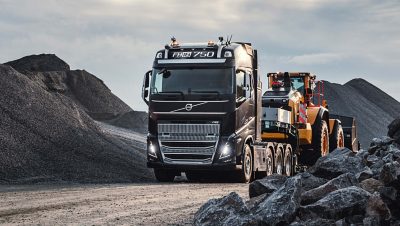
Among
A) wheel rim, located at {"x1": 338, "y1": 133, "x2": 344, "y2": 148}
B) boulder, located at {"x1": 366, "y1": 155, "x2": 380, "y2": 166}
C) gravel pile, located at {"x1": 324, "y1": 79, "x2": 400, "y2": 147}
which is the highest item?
gravel pile, located at {"x1": 324, "y1": 79, "x2": 400, "y2": 147}

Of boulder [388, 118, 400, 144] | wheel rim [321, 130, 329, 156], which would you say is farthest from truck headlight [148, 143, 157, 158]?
wheel rim [321, 130, 329, 156]

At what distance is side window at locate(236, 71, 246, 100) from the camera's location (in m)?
17.6

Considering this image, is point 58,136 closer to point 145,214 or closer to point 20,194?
point 20,194

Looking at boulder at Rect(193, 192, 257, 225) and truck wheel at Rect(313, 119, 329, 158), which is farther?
truck wheel at Rect(313, 119, 329, 158)

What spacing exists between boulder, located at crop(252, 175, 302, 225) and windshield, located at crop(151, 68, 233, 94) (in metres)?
8.78

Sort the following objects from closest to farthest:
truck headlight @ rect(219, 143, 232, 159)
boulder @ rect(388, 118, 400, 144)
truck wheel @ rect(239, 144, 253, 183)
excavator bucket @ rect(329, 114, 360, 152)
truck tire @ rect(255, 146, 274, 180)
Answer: truck headlight @ rect(219, 143, 232, 159) < truck wheel @ rect(239, 144, 253, 183) < boulder @ rect(388, 118, 400, 144) < truck tire @ rect(255, 146, 274, 180) < excavator bucket @ rect(329, 114, 360, 152)

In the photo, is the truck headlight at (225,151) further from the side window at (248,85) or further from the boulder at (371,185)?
the boulder at (371,185)

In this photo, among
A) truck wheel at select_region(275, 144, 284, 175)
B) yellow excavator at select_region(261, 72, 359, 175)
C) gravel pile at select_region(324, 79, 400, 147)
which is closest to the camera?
truck wheel at select_region(275, 144, 284, 175)

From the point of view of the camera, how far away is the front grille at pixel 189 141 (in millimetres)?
17656

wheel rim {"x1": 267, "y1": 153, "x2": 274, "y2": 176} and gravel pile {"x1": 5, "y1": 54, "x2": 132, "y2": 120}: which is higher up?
gravel pile {"x1": 5, "y1": 54, "x2": 132, "y2": 120}

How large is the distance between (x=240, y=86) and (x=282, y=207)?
9.66 metres

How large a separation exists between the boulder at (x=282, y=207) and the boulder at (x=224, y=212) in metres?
0.19

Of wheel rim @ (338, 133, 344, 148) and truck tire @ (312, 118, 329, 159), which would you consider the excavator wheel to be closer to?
truck tire @ (312, 118, 329, 159)

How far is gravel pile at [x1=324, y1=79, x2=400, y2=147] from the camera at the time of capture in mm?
60969
